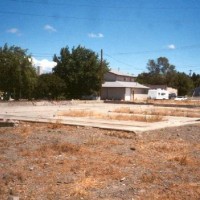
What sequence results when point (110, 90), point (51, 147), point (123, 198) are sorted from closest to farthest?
point (123, 198) < point (51, 147) < point (110, 90)

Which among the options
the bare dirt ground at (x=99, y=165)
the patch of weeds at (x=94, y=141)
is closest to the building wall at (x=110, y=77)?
the bare dirt ground at (x=99, y=165)

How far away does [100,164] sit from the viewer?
32.6ft

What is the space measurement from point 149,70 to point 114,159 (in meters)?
124

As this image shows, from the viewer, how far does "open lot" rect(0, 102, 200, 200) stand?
7.48 m

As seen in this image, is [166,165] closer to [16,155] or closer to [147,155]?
[147,155]

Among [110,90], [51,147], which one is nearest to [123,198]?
[51,147]

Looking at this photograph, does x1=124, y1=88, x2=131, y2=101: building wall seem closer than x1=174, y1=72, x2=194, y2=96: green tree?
Yes

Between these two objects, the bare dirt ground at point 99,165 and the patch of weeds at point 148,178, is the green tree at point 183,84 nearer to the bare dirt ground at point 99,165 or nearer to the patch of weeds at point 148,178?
the bare dirt ground at point 99,165

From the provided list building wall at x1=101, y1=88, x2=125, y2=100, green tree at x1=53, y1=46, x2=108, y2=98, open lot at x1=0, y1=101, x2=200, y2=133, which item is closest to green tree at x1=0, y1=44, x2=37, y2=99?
open lot at x1=0, y1=101, x2=200, y2=133

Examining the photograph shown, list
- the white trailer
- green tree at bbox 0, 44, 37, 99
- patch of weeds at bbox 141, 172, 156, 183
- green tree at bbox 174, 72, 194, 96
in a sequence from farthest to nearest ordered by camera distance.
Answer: green tree at bbox 174, 72, 194, 96 < the white trailer < green tree at bbox 0, 44, 37, 99 < patch of weeds at bbox 141, 172, 156, 183

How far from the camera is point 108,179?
8.43 m

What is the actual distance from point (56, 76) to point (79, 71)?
5.03 metres

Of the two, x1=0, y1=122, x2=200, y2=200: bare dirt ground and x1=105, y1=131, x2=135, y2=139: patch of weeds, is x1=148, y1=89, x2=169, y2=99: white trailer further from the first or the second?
x1=105, y1=131, x2=135, y2=139: patch of weeds

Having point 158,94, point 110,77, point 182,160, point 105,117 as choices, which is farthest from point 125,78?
point 182,160
